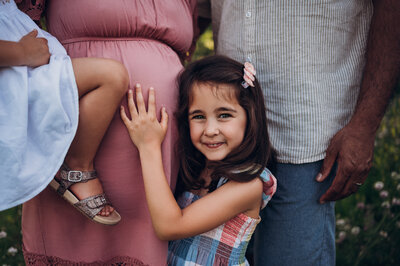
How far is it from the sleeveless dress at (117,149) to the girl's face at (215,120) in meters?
0.11

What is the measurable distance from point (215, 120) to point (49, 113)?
729mm

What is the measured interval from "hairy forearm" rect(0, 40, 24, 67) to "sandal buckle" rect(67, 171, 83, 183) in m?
0.46

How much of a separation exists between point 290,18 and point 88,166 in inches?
45.3

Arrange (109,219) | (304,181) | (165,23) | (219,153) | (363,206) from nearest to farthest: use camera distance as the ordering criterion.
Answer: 1. (109,219)
2. (165,23)
3. (219,153)
4. (304,181)
5. (363,206)

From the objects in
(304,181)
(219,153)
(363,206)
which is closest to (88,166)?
(219,153)

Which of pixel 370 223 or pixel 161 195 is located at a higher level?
pixel 161 195

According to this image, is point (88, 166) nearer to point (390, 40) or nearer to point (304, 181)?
point (304, 181)

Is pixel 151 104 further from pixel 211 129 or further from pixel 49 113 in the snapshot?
pixel 49 113

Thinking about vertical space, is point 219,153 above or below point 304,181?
above

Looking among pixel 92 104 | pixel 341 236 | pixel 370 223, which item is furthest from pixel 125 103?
pixel 370 223

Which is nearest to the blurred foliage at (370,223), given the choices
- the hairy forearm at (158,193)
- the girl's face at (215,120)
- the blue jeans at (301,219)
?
the blue jeans at (301,219)

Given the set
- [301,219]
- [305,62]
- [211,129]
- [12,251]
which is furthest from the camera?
[12,251]

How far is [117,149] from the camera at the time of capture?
156 centimetres

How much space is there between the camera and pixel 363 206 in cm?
294
